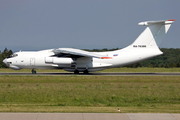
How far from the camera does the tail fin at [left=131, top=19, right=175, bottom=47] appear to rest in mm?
29016

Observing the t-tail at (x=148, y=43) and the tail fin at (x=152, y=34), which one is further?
the t-tail at (x=148, y=43)

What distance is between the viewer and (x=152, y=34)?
29438mm

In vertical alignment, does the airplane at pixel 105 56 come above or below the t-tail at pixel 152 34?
below

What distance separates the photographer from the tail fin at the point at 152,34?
2902 centimetres

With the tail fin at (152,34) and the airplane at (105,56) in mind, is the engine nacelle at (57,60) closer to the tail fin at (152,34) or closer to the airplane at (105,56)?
the airplane at (105,56)

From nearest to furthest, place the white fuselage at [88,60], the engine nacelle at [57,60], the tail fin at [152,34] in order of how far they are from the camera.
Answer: the engine nacelle at [57,60] < the tail fin at [152,34] < the white fuselage at [88,60]

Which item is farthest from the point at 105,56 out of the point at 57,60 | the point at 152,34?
the point at 152,34
